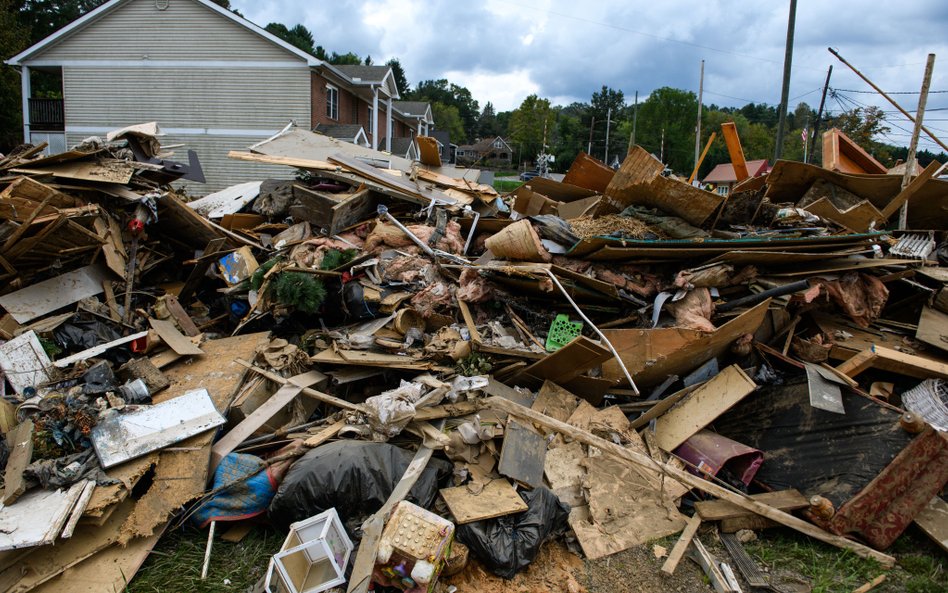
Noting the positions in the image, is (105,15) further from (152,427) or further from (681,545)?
(681,545)

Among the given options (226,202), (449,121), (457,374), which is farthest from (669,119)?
(457,374)

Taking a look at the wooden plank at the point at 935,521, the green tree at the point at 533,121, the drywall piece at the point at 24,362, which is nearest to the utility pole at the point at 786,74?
the wooden plank at the point at 935,521

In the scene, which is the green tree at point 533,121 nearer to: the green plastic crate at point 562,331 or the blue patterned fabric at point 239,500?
the green plastic crate at point 562,331

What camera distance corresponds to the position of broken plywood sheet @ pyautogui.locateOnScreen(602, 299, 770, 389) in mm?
4293

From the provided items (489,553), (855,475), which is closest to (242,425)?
(489,553)

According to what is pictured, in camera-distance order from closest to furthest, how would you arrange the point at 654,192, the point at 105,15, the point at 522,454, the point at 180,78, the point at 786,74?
the point at 522,454 → the point at 654,192 → the point at 786,74 → the point at 105,15 → the point at 180,78

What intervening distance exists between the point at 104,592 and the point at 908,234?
8.54 m

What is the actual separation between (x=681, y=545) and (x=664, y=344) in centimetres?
160

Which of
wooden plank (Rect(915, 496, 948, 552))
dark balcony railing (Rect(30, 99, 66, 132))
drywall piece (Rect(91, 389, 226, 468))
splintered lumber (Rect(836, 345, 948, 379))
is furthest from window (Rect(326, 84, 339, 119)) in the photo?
wooden plank (Rect(915, 496, 948, 552))

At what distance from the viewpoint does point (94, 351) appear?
4.34 metres

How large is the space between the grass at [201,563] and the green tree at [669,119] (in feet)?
189

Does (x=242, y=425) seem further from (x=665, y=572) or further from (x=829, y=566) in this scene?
(x=829, y=566)

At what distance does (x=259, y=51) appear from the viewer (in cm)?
1725

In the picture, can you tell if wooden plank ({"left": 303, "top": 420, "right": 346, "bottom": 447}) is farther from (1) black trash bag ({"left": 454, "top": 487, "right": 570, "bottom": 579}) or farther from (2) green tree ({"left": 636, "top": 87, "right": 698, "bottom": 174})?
(2) green tree ({"left": 636, "top": 87, "right": 698, "bottom": 174})
